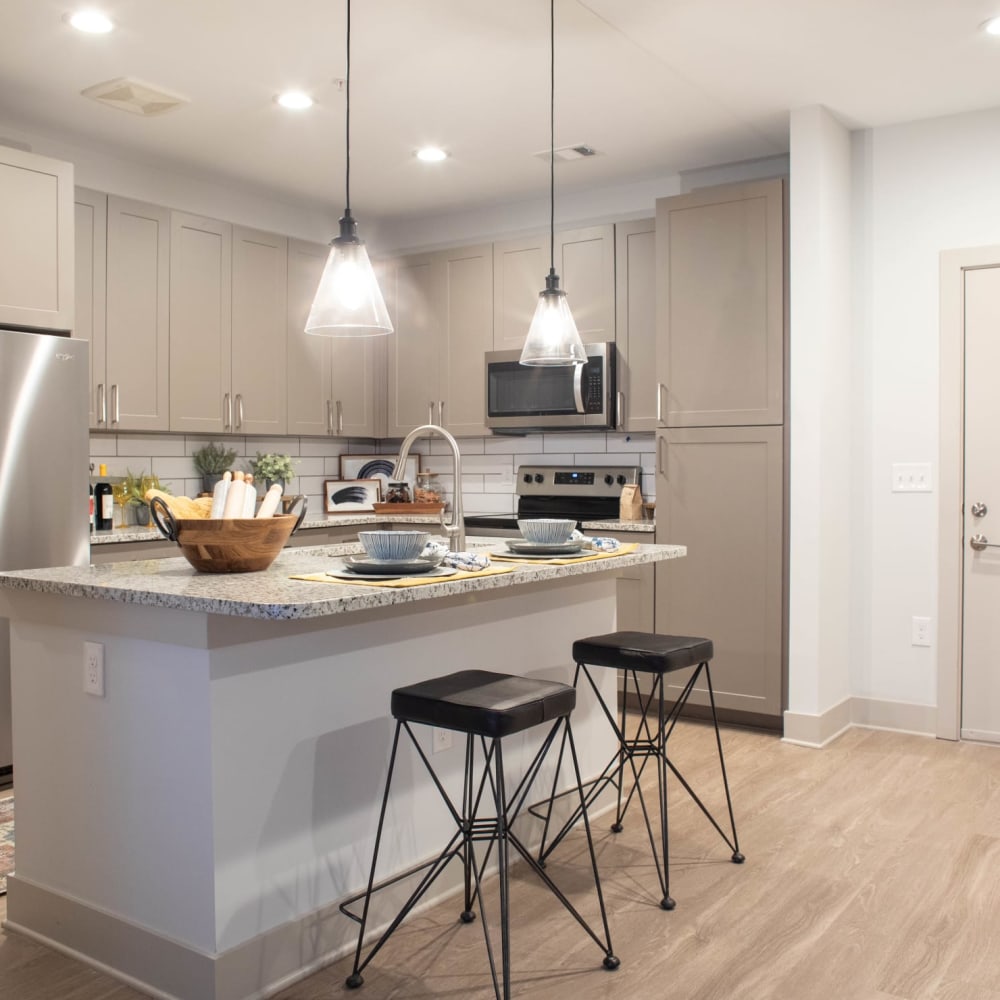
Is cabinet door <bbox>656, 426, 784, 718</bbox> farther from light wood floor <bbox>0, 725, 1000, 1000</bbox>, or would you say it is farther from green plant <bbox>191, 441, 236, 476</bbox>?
green plant <bbox>191, 441, 236, 476</bbox>

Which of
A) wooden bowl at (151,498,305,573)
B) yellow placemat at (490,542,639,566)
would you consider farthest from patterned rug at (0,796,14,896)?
yellow placemat at (490,542,639,566)

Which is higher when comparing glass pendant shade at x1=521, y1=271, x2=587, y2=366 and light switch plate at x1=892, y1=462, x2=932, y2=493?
glass pendant shade at x1=521, y1=271, x2=587, y2=366

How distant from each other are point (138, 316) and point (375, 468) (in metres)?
1.81

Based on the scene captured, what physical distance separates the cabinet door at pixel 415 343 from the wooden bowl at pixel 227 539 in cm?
313

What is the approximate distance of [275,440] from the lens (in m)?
5.46

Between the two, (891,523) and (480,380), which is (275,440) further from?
(891,523)

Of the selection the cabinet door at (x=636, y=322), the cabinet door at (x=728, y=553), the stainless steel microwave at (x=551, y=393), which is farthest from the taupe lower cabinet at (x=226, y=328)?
the cabinet door at (x=728, y=553)

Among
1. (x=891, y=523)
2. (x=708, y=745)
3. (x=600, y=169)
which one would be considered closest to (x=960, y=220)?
(x=891, y=523)

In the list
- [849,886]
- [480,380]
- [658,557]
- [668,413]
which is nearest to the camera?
[849,886]

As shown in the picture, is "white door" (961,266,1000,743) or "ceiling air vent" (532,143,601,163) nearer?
"white door" (961,266,1000,743)

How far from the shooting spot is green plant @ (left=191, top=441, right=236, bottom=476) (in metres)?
5.05

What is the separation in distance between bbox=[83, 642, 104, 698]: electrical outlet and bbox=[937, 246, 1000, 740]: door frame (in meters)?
3.34

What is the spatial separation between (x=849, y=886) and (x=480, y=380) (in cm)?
327

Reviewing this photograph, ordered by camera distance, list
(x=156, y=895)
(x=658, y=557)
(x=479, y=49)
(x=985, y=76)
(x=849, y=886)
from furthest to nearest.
Answer: 1. (x=985, y=76)
2. (x=479, y=49)
3. (x=658, y=557)
4. (x=849, y=886)
5. (x=156, y=895)
